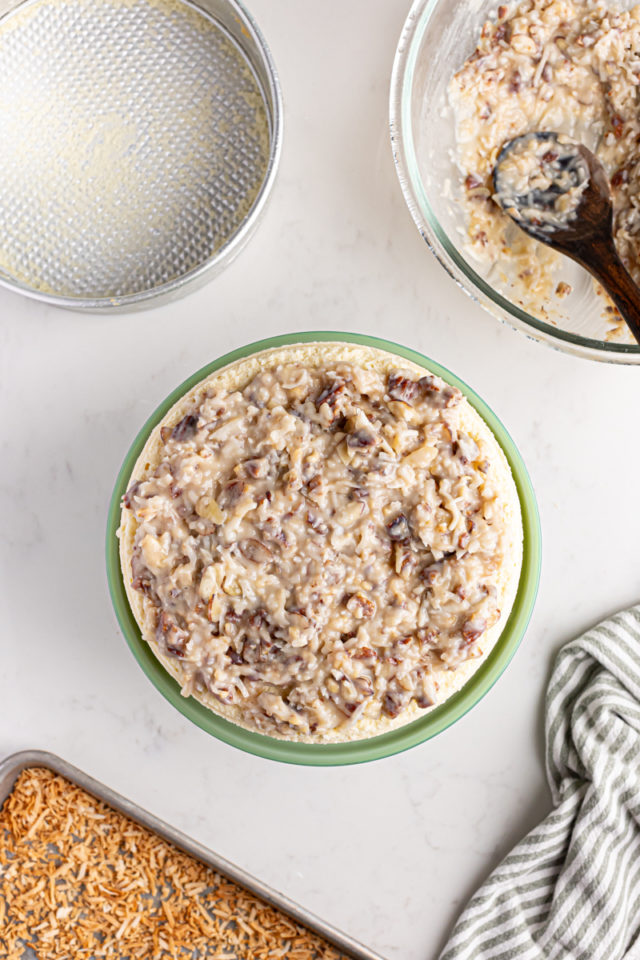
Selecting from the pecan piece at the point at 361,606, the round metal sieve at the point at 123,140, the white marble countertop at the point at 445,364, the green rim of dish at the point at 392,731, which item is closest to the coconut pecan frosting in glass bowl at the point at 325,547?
the pecan piece at the point at 361,606

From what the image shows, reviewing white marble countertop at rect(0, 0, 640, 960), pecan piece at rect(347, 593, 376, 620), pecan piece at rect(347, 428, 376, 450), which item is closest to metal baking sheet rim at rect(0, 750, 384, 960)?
white marble countertop at rect(0, 0, 640, 960)

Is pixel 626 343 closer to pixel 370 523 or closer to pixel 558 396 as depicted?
pixel 558 396

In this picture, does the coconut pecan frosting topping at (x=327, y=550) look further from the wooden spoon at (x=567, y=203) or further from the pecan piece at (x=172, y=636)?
the wooden spoon at (x=567, y=203)

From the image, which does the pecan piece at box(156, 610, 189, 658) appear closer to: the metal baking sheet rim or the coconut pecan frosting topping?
the coconut pecan frosting topping

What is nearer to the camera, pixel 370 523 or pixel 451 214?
pixel 370 523

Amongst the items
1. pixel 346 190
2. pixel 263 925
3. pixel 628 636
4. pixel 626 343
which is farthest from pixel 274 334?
pixel 263 925

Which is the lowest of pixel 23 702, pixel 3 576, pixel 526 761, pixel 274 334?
pixel 23 702

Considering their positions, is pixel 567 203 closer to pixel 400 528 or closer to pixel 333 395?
pixel 333 395
